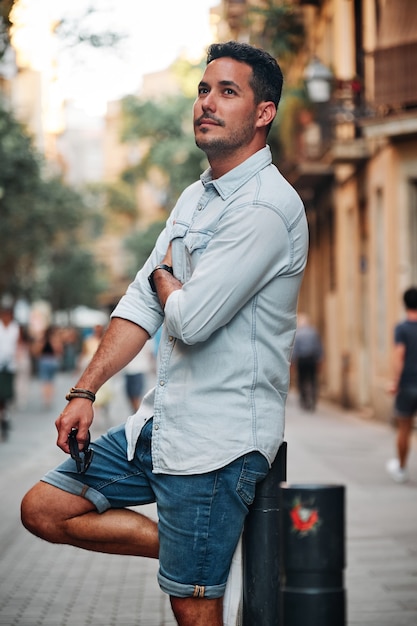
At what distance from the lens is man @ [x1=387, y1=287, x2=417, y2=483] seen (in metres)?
11.6

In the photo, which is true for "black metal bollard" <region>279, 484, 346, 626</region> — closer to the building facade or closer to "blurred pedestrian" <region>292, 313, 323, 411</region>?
the building facade

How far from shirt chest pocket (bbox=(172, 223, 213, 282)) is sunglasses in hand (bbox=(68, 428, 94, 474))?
57 cm

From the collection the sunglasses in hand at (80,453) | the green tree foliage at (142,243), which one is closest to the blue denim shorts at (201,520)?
the sunglasses in hand at (80,453)

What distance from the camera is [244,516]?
11.8 feet

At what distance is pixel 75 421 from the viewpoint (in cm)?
356

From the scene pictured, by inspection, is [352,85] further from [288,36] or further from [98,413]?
[288,36]

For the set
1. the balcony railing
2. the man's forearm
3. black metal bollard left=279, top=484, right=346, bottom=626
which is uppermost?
the balcony railing

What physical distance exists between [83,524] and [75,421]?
369mm

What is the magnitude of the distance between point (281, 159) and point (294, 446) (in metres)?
18.1

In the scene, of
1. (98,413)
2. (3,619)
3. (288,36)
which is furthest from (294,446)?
(288,36)

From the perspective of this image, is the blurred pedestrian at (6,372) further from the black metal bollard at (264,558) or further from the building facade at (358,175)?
the black metal bollard at (264,558)

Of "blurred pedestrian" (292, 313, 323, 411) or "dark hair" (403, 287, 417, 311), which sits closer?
"dark hair" (403, 287, 417, 311)

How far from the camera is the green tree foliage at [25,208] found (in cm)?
2758

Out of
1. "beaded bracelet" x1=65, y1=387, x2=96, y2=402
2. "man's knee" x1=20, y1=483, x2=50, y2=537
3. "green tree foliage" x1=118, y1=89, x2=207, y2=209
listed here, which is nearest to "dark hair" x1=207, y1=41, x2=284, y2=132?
"beaded bracelet" x1=65, y1=387, x2=96, y2=402
